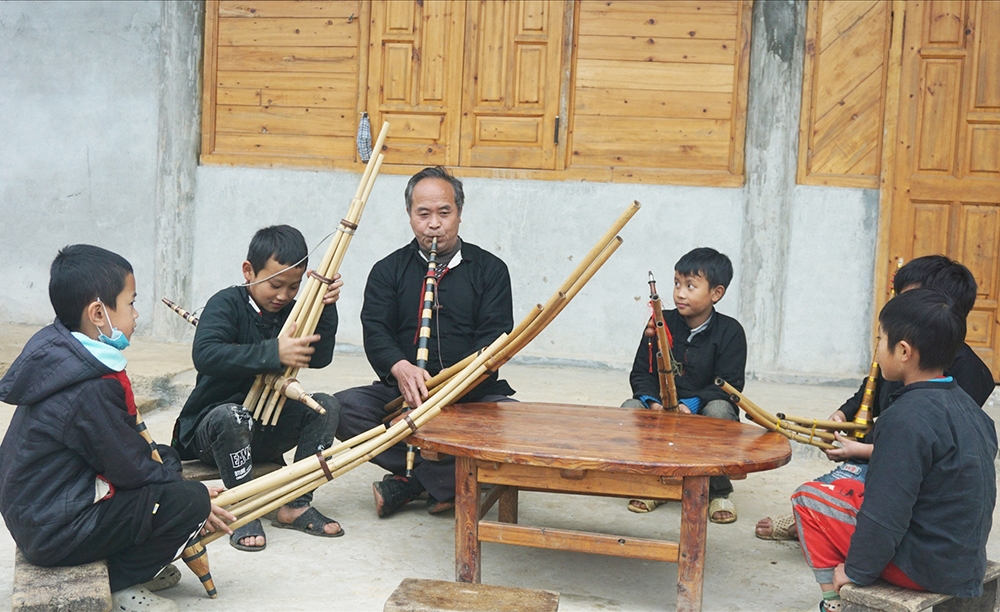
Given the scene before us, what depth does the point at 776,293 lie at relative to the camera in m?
6.15

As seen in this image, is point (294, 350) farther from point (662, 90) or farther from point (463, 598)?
point (662, 90)

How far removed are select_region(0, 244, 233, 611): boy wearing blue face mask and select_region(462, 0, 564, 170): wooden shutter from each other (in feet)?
12.8

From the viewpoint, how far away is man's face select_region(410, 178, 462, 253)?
385 centimetres

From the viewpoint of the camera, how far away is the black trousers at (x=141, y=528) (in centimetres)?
270

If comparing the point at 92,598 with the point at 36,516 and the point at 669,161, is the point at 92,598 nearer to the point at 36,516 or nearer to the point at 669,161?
the point at 36,516

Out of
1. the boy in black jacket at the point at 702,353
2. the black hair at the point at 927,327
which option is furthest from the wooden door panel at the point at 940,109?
the black hair at the point at 927,327

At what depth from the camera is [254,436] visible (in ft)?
12.1

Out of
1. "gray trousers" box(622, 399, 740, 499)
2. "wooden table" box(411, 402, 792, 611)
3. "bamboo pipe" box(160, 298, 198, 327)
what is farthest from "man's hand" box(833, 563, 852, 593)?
"bamboo pipe" box(160, 298, 198, 327)

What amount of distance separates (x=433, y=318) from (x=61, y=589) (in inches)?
68.7

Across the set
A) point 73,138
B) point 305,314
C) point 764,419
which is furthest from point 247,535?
point 73,138

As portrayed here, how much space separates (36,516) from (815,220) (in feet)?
15.5

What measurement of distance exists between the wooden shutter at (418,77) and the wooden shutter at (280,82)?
175mm

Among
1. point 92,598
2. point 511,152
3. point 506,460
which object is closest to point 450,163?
point 511,152

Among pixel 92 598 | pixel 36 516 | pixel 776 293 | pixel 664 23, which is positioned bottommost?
pixel 92 598
